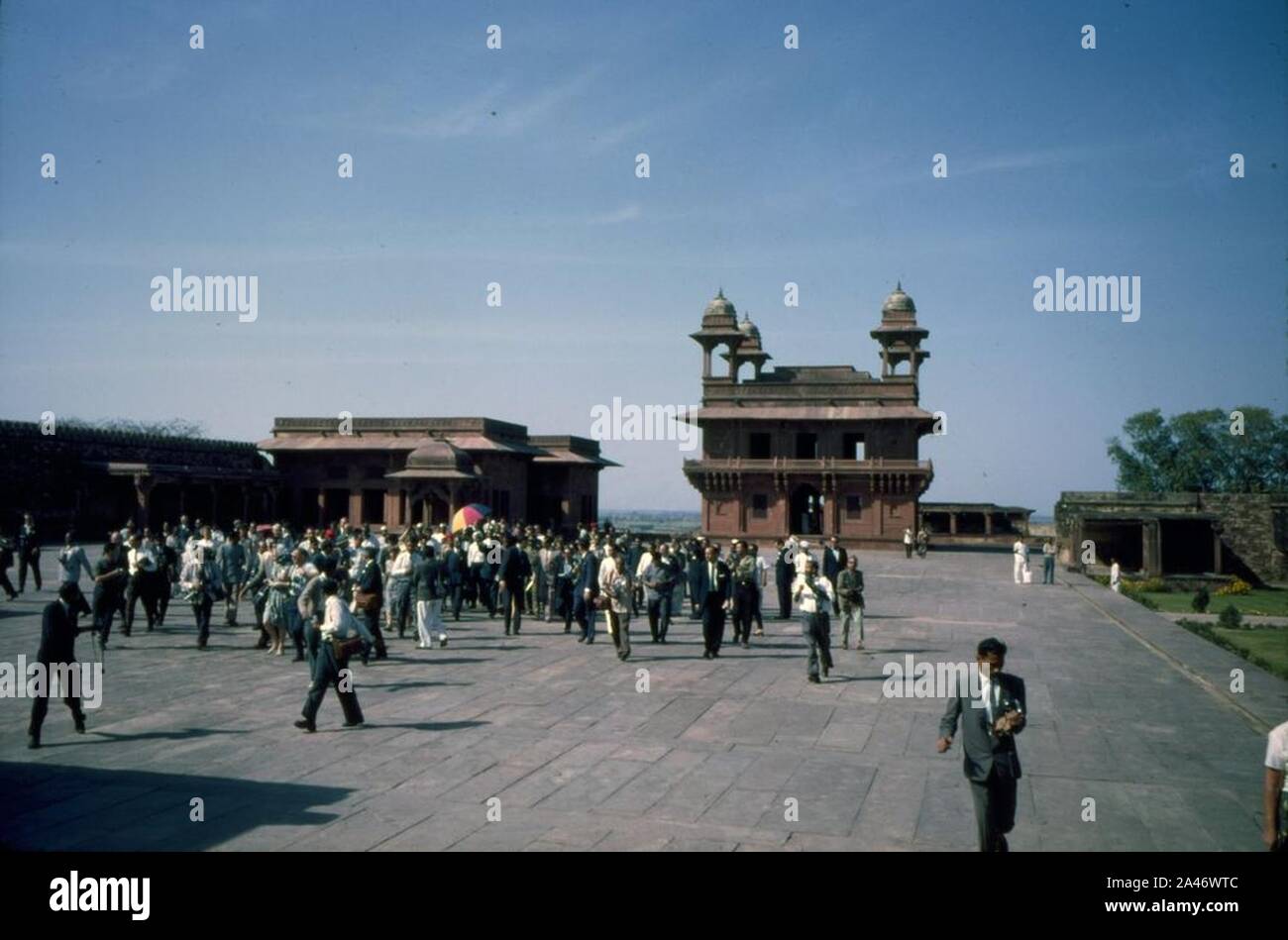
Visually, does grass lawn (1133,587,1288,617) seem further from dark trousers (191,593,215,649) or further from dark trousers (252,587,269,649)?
dark trousers (191,593,215,649)

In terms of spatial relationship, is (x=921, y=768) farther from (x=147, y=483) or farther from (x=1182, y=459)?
(x=1182, y=459)

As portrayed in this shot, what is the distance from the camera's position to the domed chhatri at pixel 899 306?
150 ft

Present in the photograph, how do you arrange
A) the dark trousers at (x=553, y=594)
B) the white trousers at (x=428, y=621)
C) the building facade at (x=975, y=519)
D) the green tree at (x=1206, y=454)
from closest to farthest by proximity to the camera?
the white trousers at (x=428, y=621) < the dark trousers at (x=553, y=594) < the building facade at (x=975, y=519) < the green tree at (x=1206, y=454)

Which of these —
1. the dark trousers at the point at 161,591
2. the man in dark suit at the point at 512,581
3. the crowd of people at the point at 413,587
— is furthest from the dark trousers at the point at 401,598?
the dark trousers at the point at 161,591

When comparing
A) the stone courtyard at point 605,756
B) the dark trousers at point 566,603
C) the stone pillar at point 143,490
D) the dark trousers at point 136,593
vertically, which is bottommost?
the stone courtyard at point 605,756

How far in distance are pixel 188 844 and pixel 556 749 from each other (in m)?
3.04

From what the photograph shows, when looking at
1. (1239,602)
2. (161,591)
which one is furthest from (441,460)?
(1239,602)

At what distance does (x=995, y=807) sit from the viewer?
494 cm

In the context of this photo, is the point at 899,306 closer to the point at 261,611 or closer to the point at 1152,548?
the point at 1152,548

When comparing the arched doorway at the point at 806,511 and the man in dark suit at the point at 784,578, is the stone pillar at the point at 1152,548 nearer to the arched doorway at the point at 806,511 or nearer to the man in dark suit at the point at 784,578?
the arched doorway at the point at 806,511

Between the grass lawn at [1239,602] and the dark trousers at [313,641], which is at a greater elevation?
the dark trousers at [313,641]

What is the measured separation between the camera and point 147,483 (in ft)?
107

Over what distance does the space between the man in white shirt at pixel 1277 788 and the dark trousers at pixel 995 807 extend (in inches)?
44.7
